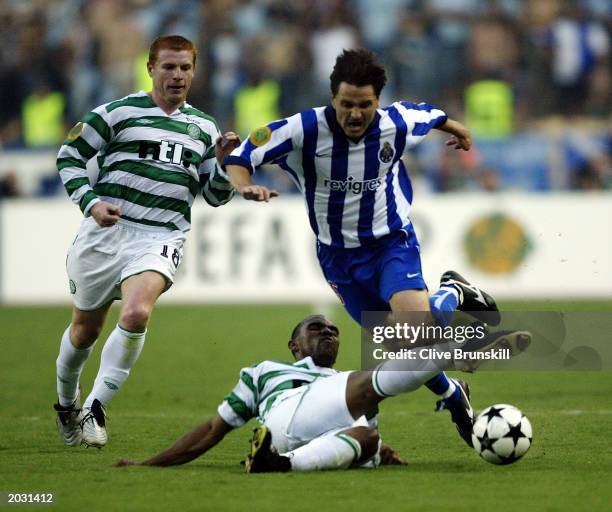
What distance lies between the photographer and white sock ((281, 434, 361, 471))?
5758 mm

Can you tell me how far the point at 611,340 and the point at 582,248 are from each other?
19.6 ft

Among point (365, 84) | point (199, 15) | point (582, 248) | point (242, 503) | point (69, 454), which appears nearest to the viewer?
point (242, 503)

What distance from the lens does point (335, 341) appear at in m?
6.28

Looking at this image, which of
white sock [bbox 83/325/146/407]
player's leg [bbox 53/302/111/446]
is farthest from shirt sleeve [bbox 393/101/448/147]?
player's leg [bbox 53/302/111/446]

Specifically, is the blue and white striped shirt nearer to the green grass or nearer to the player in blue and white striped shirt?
the player in blue and white striped shirt

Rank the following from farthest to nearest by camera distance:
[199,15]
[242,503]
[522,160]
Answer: [199,15]
[522,160]
[242,503]

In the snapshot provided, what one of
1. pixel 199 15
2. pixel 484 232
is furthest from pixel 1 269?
pixel 484 232

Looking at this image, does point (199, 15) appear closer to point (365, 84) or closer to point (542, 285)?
point (542, 285)

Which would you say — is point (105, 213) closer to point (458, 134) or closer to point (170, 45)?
point (170, 45)

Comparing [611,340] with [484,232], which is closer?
[611,340]

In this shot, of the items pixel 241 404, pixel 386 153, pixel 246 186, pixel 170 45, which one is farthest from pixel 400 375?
pixel 170 45

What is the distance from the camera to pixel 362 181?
6594 millimetres

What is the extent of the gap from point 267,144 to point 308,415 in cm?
140

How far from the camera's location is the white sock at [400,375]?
5527 mm
